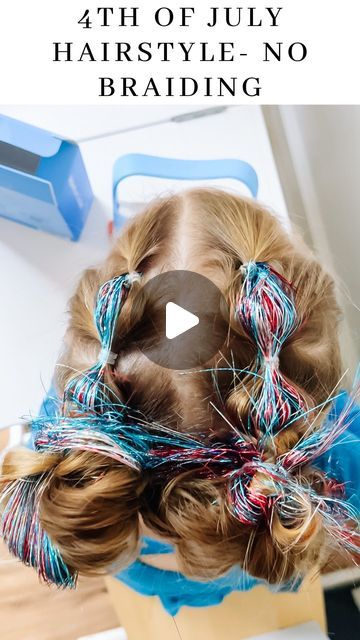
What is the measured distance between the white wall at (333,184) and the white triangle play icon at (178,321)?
0.53 meters

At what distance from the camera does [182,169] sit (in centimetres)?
85

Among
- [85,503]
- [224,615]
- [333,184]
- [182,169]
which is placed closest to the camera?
[85,503]

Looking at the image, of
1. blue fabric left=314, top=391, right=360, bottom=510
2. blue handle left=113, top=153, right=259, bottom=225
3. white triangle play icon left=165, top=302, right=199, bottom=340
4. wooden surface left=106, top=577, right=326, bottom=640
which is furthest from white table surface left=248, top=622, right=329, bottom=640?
blue handle left=113, top=153, right=259, bottom=225

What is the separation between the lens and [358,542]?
471 mm

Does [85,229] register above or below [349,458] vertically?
above

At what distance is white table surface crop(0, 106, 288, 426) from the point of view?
78cm

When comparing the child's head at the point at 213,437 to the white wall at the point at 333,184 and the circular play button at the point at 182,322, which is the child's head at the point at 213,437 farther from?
the white wall at the point at 333,184

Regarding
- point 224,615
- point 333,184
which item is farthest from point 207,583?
point 333,184

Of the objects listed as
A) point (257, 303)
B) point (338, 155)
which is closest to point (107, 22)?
point (338, 155)

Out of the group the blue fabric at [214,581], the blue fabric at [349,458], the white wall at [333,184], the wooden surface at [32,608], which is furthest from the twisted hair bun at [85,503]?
the white wall at [333,184]

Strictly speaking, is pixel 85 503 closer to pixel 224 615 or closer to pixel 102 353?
pixel 102 353

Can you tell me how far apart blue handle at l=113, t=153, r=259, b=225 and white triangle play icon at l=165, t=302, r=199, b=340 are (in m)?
0.38

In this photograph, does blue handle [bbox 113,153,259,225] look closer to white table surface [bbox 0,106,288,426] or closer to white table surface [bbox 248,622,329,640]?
white table surface [bbox 0,106,288,426]

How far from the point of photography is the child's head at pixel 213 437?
1.41 ft
